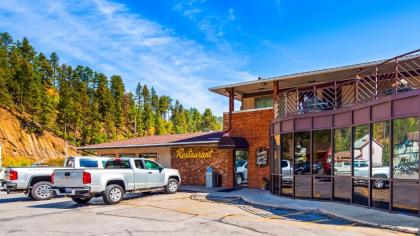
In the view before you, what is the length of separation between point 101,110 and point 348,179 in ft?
228

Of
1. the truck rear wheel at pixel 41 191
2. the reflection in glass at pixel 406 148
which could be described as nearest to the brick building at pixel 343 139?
the reflection in glass at pixel 406 148

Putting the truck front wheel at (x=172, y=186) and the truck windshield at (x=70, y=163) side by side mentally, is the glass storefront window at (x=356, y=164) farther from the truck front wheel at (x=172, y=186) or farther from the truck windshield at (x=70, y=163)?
the truck windshield at (x=70, y=163)

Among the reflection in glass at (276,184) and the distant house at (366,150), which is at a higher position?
the distant house at (366,150)

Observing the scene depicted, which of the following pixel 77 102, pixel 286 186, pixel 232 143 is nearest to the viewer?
pixel 286 186

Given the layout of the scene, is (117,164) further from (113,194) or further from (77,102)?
(77,102)

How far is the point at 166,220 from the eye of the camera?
10.6 metres

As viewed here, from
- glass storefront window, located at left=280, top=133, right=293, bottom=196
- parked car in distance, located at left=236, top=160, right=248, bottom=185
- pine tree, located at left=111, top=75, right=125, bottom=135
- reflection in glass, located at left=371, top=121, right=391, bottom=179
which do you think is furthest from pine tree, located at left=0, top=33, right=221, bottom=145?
reflection in glass, located at left=371, top=121, right=391, bottom=179

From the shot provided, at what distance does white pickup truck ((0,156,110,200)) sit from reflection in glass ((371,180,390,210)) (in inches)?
434

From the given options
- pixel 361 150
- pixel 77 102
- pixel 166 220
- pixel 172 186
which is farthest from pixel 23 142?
pixel 361 150

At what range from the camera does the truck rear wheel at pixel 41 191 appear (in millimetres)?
16062

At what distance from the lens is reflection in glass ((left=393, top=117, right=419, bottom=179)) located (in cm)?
1038

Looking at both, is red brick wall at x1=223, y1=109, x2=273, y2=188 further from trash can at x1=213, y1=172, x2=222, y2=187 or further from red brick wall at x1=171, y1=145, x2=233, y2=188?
trash can at x1=213, y1=172, x2=222, y2=187

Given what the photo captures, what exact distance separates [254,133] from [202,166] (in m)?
4.08

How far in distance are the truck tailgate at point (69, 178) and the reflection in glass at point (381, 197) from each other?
9.69 m
